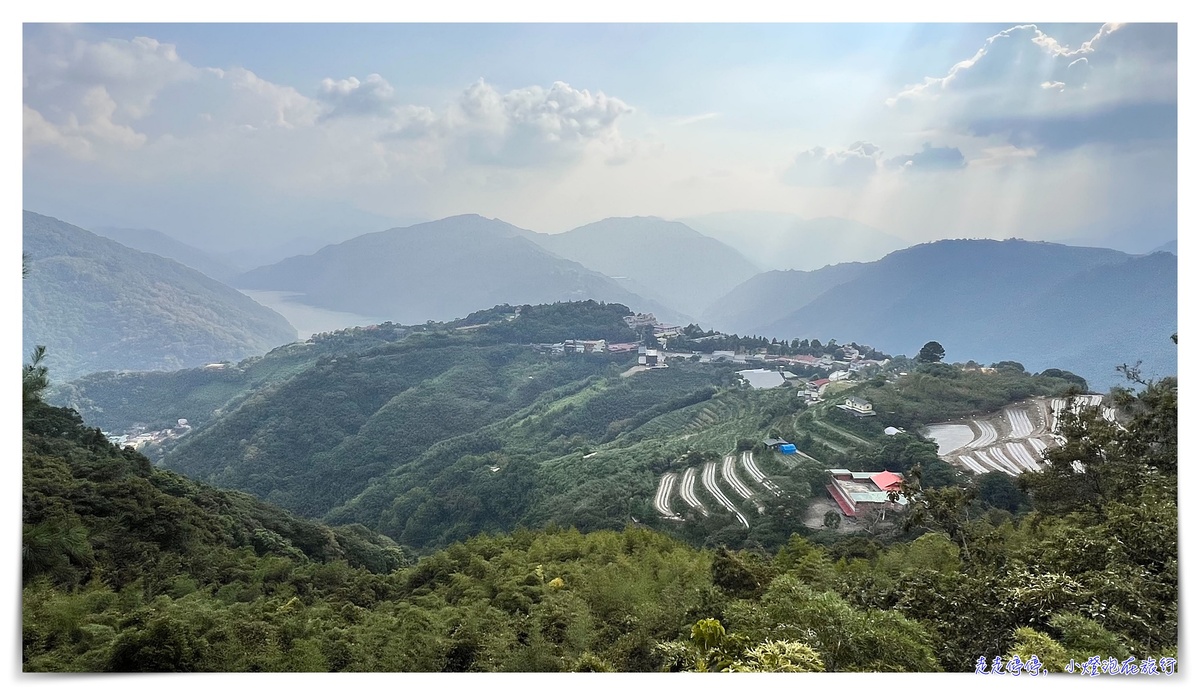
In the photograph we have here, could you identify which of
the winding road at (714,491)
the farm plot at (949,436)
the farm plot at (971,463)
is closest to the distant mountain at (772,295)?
the farm plot at (949,436)

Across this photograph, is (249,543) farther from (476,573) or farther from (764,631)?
(764,631)

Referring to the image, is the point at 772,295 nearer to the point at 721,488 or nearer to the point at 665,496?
the point at 721,488

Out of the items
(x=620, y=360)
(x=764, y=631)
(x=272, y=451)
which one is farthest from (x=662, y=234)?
(x=764, y=631)

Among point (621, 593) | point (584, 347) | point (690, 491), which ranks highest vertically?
point (584, 347)

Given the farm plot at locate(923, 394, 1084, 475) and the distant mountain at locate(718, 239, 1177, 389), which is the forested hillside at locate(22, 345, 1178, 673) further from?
the distant mountain at locate(718, 239, 1177, 389)

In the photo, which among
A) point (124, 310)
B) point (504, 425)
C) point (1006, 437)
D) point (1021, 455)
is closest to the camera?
point (1021, 455)

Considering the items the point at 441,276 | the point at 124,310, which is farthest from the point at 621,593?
the point at 441,276

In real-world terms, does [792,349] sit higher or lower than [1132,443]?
higher
